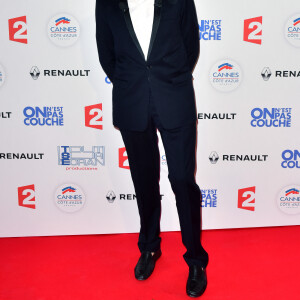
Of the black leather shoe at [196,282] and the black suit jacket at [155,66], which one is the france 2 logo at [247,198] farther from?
the black suit jacket at [155,66]

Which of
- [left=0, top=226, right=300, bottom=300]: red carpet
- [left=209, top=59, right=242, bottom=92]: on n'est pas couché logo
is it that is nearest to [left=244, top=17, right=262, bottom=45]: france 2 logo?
[left=209, top=59, right=242, bottom=92]: on n'est pas couché logo

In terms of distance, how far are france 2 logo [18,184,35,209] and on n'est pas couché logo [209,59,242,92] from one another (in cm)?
152

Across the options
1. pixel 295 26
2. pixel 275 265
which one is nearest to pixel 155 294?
pixel 275 265

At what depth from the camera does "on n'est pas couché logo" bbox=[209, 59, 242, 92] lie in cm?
261

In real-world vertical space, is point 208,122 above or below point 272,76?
below

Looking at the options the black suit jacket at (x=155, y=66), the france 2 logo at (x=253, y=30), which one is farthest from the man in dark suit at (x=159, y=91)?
the france 2 logo at (x=253, y=30)

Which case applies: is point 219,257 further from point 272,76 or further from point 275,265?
point 272,76

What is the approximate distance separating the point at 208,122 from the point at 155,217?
786 mm

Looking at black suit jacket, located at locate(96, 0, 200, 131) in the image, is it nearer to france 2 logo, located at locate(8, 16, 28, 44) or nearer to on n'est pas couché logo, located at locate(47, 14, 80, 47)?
on n'est pas couché logo, located at locate(47, 14, 80, 47)

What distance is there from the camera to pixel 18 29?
2523mm

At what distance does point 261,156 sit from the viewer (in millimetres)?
2791

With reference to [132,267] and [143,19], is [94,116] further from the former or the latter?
[132,267]

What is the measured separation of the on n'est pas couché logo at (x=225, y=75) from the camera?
2.61 meters

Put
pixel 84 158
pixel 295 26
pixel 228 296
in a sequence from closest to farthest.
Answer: pixel 228 296, pixel 295 26, pixel 84 158
